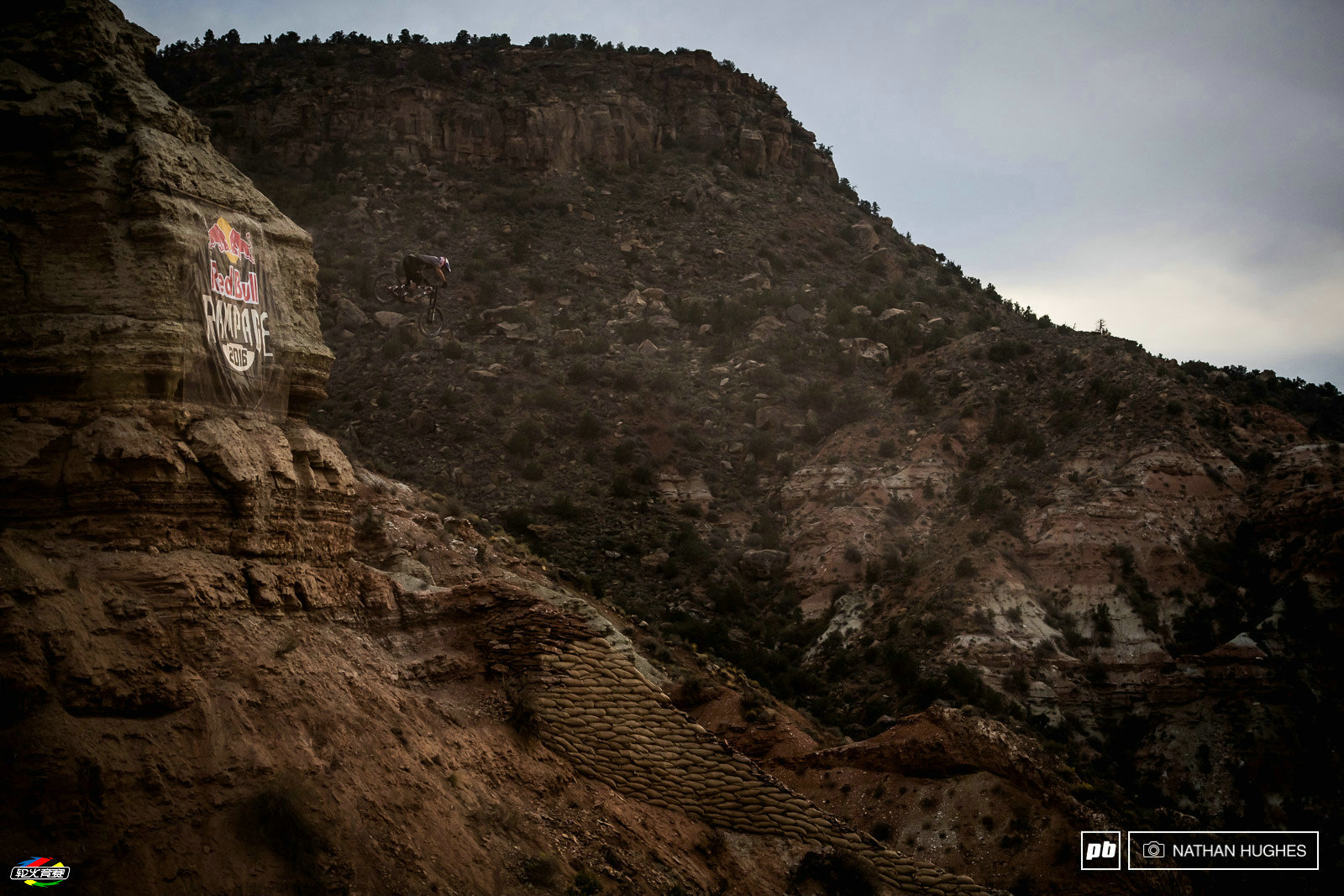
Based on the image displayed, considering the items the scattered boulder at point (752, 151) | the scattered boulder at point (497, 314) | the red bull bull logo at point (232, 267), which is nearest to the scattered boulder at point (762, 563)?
the scattered boulder at point (497, 314)

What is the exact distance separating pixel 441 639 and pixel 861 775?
9.77 meters

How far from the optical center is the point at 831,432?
39.4 meters

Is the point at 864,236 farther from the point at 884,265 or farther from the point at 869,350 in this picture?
the point at 869,350

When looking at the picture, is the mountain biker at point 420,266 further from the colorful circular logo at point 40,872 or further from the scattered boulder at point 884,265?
the colorful circular logo at point 40,872

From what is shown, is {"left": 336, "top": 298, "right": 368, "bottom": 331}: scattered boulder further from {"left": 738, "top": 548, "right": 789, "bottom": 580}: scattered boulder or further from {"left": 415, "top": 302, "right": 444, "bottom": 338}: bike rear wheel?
{"left": 738, "top": 548, "right": 789, "bottom": 580}: scattered boulder

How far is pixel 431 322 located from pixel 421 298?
1925mm

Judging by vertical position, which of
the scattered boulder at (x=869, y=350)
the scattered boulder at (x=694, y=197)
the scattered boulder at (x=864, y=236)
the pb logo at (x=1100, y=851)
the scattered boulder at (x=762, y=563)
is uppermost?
the scattered boulder at (x=694, y=197)

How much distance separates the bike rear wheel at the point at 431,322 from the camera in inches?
1673

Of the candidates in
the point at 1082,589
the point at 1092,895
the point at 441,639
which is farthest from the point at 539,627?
the point at 1082,589

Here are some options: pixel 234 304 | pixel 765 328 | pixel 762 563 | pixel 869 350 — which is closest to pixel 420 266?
pixel 765 328

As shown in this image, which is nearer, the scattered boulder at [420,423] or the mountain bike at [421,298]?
the scattered boulder at [420,423]

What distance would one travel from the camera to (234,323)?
383 inches

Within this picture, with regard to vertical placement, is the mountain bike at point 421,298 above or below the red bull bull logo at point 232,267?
above

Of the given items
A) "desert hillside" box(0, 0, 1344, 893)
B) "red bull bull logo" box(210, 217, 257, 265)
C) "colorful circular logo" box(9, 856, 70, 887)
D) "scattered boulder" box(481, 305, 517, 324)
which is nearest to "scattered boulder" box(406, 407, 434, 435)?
"desert hillside" box(0, 0, 1344, 893)
